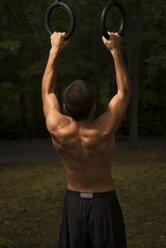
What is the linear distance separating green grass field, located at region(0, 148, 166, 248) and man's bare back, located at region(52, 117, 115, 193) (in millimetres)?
2007

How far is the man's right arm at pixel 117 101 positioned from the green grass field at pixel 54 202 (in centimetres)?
236

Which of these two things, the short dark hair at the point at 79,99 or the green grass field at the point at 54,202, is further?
the green grass field at the point at 54,202

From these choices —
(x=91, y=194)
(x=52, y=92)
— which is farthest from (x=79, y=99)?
(x=91, y=194)

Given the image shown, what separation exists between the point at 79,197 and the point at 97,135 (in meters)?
0.51

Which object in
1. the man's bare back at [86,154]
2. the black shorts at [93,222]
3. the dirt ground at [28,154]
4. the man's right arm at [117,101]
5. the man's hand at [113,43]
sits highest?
the man's hand at [113,43]

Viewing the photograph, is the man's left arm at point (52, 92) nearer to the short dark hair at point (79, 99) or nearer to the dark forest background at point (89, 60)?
the short dark hair at point (79, 99)

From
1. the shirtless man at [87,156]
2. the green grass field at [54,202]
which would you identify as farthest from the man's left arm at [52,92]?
the green grass field at [54,202]

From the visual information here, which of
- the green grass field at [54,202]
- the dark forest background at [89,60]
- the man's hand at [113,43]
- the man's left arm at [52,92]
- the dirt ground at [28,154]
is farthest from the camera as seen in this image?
the dark forest background at [89,60]

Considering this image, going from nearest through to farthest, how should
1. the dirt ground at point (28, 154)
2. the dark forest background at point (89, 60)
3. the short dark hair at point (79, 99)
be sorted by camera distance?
the short dark hair at point (79, 99) < the dirt ground at point (28, 154) < the dark forest background at point (89, 60)

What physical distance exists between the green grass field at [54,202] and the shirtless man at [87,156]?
1.84 m

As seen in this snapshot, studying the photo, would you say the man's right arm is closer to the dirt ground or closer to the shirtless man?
the shirtless man

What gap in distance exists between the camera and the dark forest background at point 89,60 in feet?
60.5

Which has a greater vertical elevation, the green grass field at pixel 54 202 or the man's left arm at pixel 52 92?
the man's left arm at pixel 52 92

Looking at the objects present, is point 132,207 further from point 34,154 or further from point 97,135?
point 34,154
